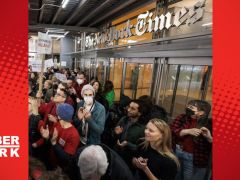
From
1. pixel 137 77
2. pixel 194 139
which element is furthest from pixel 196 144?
pixel 137 77

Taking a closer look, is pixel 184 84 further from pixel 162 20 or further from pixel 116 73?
pixel 116 73

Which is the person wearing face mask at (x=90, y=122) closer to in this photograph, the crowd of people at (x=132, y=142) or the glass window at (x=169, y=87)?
the crowd of people at (x=132, y=142)

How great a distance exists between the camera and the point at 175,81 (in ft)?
15.5

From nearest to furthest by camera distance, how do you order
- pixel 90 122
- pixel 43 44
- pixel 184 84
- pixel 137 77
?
1. pixel 90 122
2. pixel 184 84
3. pixel 43 44
4. pixel 137 77

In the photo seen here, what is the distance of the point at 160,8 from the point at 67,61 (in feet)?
42.6

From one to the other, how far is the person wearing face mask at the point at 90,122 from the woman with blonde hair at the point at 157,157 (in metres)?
0.90

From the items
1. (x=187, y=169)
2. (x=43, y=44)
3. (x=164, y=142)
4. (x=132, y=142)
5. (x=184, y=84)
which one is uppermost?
(x=43, y=44)

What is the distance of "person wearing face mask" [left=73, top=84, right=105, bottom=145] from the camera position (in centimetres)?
312

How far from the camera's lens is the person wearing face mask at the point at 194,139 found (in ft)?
9.41

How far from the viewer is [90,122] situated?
3.09 metres

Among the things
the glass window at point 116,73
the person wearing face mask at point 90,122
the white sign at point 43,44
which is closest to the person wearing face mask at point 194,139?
the person wearing face mask at point 90,122

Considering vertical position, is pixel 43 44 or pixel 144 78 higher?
pixel 43 44

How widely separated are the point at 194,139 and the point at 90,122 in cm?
130

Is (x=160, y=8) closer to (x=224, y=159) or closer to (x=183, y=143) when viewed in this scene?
(x=183, y=143)
